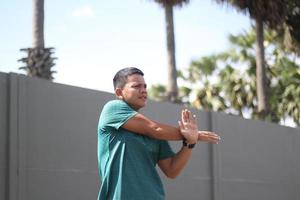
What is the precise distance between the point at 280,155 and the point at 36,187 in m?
5.72

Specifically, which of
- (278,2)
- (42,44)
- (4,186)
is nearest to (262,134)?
(42,44)

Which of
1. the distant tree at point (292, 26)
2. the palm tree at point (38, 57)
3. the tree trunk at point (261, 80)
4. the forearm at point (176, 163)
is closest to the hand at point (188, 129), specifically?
the forearm at point (176, 163)

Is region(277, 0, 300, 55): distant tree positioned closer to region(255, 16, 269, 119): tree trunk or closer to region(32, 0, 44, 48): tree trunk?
region(255, 16, 269, 119): tree trunk

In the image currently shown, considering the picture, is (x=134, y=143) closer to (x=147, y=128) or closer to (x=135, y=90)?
(x=147, y=128)

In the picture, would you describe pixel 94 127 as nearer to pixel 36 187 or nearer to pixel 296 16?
pixel 36 187

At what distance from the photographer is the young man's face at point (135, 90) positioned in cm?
300

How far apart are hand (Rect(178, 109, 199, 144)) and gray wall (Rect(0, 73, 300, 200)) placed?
3176 mm

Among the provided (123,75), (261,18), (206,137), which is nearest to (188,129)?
(206,137)

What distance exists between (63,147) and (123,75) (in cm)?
347

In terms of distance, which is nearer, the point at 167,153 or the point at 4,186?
the point at 167,153

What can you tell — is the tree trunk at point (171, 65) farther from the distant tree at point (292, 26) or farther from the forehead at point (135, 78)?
the forehead at point (135, 78)

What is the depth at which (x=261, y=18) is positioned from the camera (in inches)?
640

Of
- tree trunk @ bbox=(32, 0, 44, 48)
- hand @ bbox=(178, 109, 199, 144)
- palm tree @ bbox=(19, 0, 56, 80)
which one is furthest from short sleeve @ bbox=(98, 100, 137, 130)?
tree trunk @ bbox=(32, 0, 44, 48)

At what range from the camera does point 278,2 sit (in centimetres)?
1609
